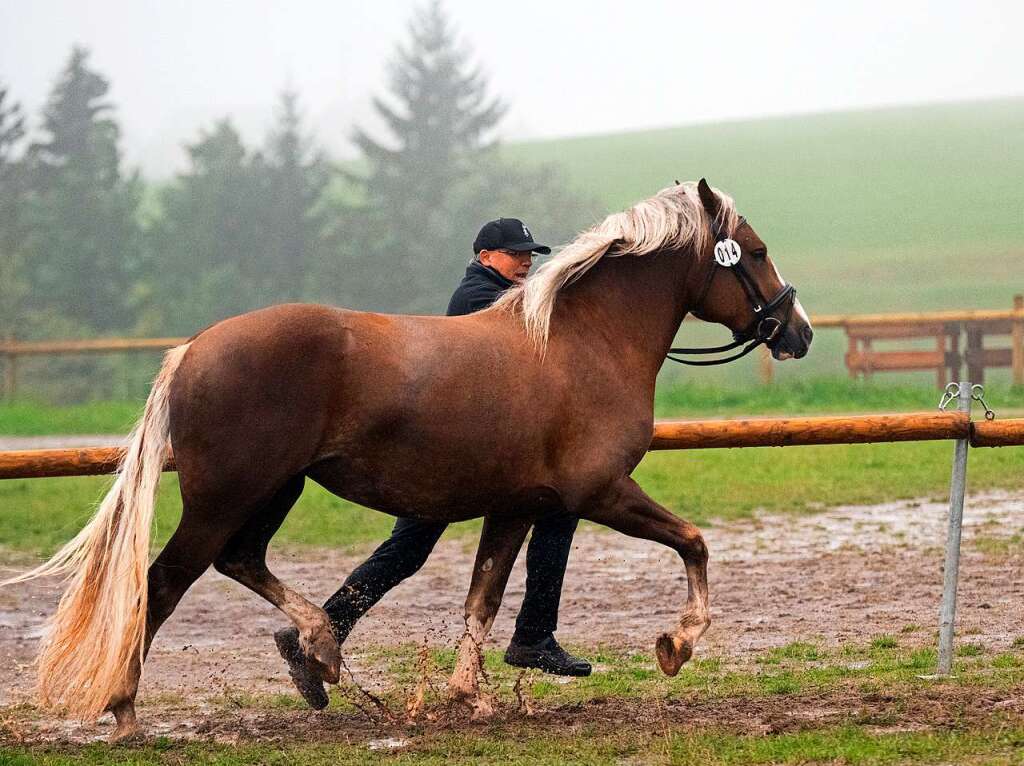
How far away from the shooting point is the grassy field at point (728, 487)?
10.4 metres

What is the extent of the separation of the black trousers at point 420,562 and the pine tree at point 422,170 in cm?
3100

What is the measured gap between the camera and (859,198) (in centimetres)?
5391

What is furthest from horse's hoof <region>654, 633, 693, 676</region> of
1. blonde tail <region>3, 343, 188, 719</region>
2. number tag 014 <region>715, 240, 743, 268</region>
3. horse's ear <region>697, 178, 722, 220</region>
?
blonde tail <region>3, 343, 188, 719</region>

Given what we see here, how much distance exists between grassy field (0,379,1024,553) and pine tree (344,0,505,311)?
71.4ft

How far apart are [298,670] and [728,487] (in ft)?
23.0

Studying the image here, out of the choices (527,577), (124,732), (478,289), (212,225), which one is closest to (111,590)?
(124,732)

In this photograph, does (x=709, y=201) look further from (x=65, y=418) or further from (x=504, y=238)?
(x=65, y=418)

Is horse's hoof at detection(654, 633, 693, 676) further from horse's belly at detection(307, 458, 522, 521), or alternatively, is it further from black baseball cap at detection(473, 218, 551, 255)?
black baseball cap at detection(473, 218, 551, 255)

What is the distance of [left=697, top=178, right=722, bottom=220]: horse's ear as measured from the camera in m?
5.41

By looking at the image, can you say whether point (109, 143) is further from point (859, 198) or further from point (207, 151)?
point (859, 198)

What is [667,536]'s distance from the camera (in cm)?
511

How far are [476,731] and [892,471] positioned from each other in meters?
8.14

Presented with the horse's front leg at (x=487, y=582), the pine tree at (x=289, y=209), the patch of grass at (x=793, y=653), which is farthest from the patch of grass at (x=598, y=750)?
the pine tree at (x=289, y=209)

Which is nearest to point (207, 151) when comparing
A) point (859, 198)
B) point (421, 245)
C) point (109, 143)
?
point (109, 143)
